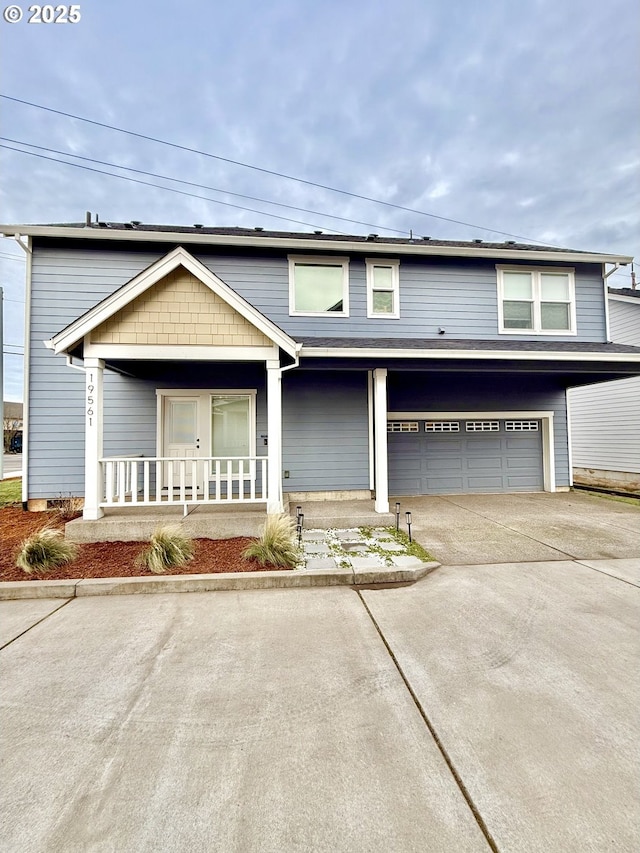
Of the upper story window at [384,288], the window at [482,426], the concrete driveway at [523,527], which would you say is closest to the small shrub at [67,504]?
the concrete driveway at [523,527]

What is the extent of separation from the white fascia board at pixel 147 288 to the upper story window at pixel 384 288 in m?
3.61

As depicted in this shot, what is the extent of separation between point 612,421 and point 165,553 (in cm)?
1293

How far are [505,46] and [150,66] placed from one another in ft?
40.6

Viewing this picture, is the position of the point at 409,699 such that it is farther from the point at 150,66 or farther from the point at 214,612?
the point at 150,66

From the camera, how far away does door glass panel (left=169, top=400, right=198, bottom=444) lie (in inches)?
316

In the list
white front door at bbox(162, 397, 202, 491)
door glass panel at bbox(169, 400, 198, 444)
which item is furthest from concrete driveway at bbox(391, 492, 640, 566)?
door glass panel at bbox(169, 400, 198, 444)

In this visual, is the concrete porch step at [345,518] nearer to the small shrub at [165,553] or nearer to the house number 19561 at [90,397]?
the small shrub at [165,553]

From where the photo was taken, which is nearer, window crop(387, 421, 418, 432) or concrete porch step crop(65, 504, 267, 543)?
concrete porch step crop(65, 504, 267, 543)

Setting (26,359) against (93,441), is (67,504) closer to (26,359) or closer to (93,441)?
(93,441)

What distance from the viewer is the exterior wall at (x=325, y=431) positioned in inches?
321

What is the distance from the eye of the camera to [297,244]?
8133 mm

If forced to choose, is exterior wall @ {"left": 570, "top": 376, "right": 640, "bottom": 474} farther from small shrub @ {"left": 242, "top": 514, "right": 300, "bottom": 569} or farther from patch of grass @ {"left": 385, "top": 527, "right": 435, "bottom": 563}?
small shrub @ {"left": 242, "top": 514, "right": 300, "bottom": 569}

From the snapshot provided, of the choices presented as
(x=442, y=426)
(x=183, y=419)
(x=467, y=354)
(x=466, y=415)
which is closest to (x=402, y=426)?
(x=442, y=426)

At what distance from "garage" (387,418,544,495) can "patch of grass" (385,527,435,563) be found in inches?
124
